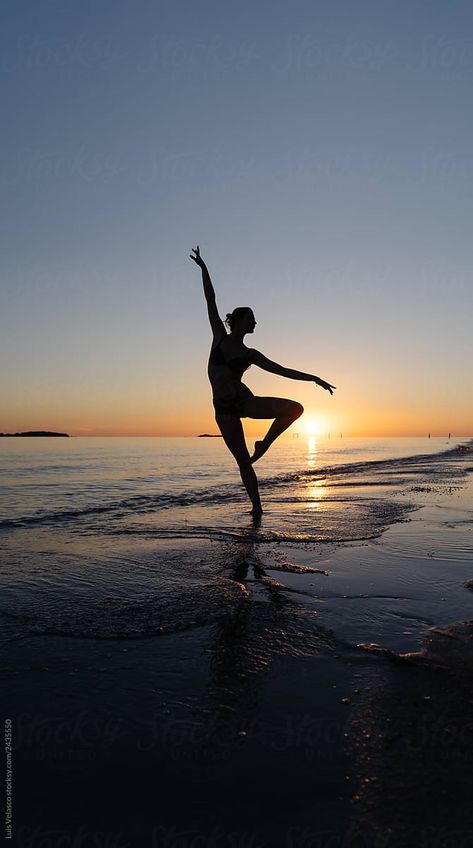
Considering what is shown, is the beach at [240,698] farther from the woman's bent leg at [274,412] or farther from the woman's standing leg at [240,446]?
the woman's bent leg at [274,412]

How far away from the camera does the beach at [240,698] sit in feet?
4.65

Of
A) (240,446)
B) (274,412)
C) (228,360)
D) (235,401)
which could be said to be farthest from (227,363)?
(240,446)

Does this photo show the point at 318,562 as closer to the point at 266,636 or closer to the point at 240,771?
the point at 266,636

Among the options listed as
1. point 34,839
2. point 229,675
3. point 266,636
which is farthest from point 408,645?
point 34,839

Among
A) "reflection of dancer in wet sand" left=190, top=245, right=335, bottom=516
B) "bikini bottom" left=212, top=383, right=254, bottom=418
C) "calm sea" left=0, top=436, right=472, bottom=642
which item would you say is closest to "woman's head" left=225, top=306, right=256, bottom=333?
"reflection of dancer in wet sand" left=190, top=245, right=335, bottom=516

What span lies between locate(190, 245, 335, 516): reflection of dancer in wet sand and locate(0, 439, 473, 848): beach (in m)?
3.32

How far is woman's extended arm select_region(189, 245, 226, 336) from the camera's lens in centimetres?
797

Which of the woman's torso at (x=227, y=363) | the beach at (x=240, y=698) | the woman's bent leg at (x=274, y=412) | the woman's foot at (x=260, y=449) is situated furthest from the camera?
the woman's foot at (x=260, y=449)

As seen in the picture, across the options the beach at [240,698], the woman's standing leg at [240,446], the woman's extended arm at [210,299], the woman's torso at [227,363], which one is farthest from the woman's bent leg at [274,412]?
the beach at [240,698]

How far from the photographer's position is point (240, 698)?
6.83ft

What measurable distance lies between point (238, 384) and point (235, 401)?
0.27m

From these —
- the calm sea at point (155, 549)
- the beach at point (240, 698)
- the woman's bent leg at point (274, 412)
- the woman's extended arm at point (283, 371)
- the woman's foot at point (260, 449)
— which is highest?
the woman's extended arm at point (283, 371)

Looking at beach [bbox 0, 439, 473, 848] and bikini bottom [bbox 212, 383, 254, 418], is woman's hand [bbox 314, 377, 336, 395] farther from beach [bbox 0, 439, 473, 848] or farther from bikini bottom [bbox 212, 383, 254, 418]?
beach [bbox 0, 439, 473, 848]

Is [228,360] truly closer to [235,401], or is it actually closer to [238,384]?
[238,384]
